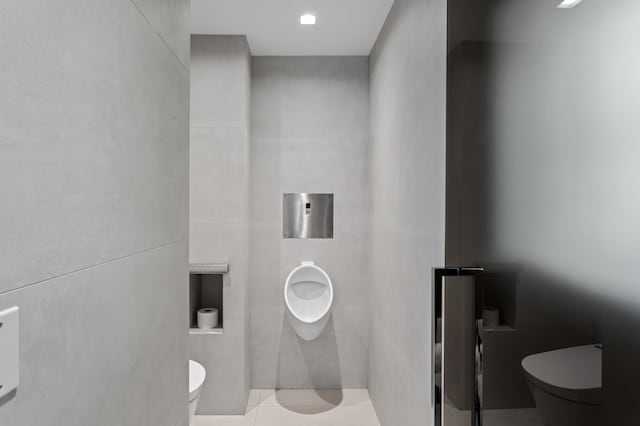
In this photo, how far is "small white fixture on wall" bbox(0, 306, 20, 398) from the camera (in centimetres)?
48

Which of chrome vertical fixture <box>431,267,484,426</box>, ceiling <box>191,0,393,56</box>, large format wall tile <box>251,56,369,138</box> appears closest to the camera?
chrome vertical fixture <box>431,267,484,426</box>

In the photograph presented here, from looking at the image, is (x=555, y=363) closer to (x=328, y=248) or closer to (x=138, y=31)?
(x=138, y=31)

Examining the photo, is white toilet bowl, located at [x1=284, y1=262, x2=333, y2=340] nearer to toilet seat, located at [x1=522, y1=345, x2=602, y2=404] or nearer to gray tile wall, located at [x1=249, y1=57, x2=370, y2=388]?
gray tile wall, located at [x1=249, y1=57, x2=370, y2=388]

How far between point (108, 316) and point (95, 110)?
1.22 feet

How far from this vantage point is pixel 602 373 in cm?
41

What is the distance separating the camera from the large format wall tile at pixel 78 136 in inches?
20.2

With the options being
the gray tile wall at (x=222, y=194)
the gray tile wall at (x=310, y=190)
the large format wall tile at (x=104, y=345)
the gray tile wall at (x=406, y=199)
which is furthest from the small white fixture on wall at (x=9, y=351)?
the gray tile wall at (x=310, y=190)

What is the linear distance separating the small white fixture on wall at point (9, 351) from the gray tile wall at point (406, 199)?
1357mm

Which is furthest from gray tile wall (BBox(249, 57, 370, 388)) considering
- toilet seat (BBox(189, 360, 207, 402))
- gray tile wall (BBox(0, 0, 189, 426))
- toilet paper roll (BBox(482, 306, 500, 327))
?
toilet paper roll (BBox(482, 306, 500, 327))

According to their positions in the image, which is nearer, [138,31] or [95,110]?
[95,110]

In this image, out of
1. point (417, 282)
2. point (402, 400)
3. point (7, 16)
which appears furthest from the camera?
point (402, 400)

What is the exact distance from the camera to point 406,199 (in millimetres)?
2174

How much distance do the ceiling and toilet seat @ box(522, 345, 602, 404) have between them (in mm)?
2483

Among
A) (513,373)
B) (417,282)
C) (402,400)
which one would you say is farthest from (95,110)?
(402,400)
